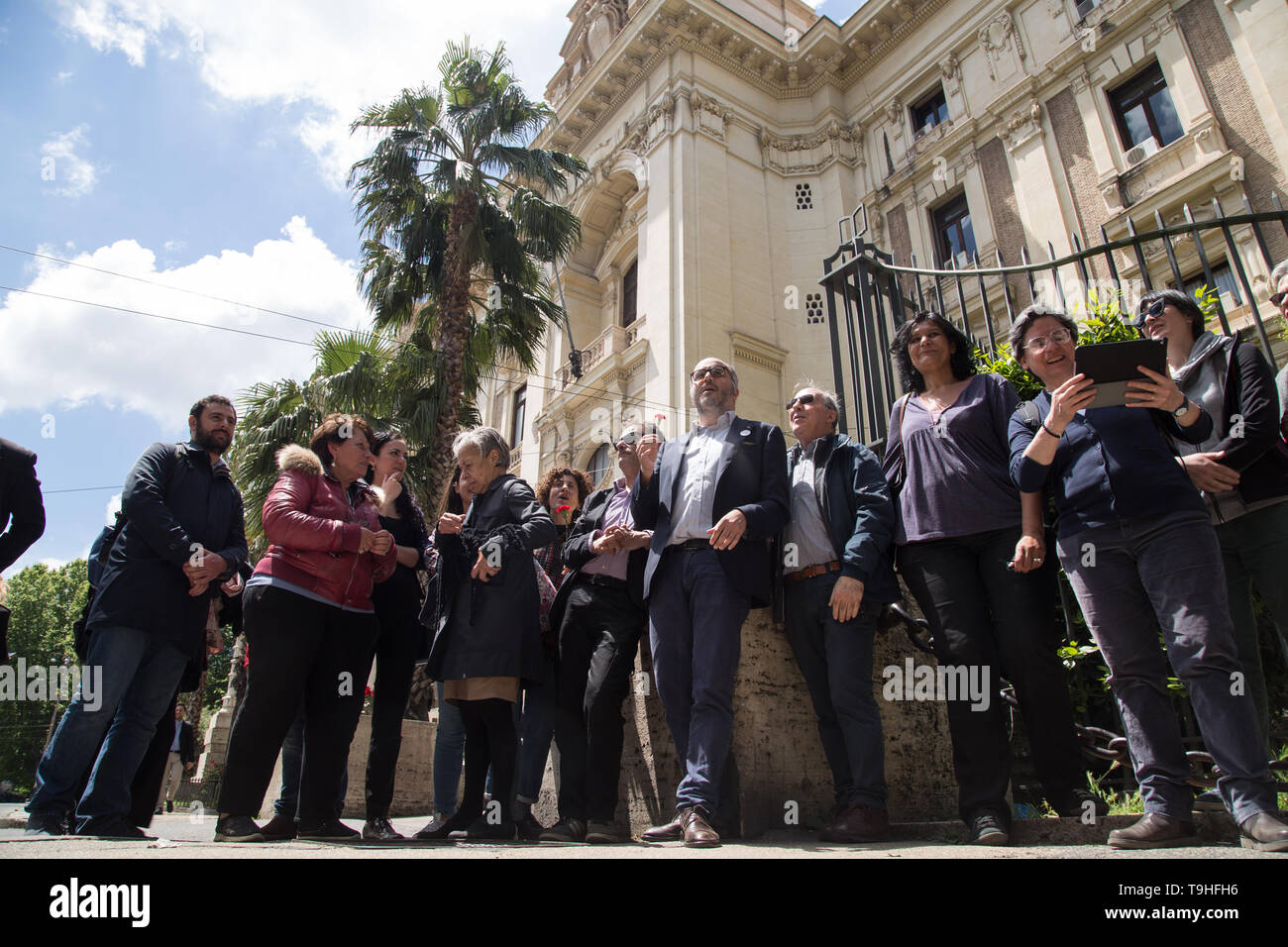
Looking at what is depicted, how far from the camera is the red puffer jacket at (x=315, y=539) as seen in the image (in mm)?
3236

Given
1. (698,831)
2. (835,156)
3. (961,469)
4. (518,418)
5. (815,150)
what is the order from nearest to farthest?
(698,831) < (961,469) < (835,156) < (815,150) < (518,418)

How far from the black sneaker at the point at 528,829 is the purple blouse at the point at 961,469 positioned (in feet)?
6.72

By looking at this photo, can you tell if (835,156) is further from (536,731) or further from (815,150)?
(536,731)

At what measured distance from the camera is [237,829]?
9.44 ft

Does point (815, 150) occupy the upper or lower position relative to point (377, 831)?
upper

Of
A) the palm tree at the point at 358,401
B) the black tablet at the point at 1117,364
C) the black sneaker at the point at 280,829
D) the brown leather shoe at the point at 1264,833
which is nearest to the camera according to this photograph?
the brown leather shoe at the point at 1264,833

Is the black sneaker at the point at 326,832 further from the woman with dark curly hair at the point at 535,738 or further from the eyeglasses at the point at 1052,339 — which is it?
the eyeglasses at the point at 1052,339

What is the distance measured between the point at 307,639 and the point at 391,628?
0.65 m

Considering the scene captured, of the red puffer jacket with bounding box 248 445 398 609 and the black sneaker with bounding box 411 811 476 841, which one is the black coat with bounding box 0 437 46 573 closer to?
the red puffer jacket with bounding box 248 445 398 609

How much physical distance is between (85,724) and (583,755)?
2.21 metres

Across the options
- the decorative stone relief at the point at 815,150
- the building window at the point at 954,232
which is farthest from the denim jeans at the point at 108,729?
the decorative stone relief at the point at 815,150

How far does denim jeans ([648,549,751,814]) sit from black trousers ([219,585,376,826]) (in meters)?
1.43

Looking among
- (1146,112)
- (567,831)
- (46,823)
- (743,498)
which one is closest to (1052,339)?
(743,498)

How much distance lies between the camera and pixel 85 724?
10.7 feet
